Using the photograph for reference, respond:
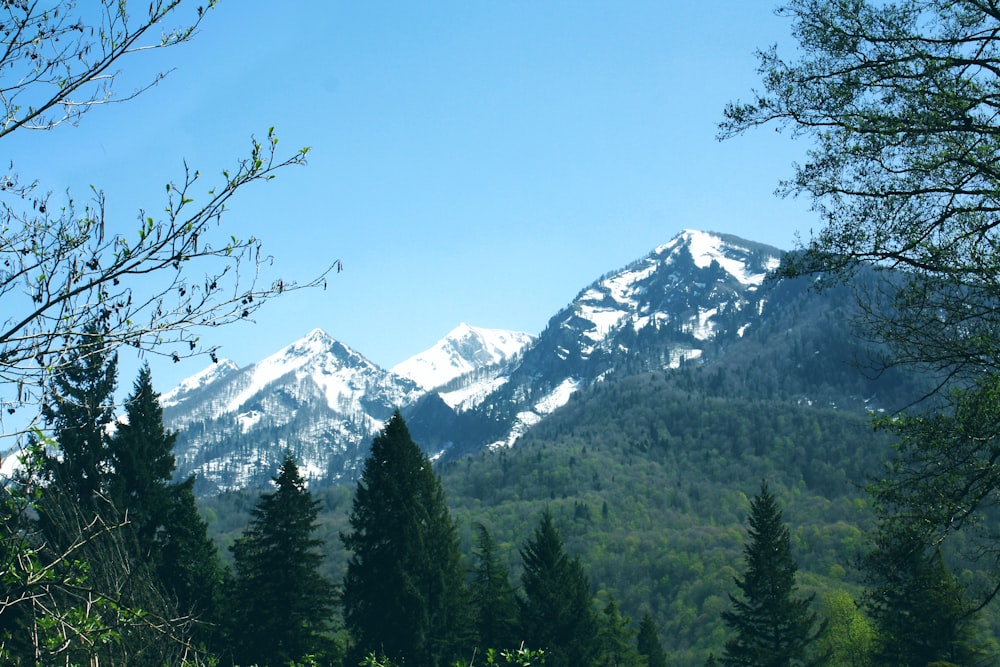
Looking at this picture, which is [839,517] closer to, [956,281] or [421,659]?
[421,659]

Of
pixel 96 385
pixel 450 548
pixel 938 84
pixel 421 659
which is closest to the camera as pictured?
pixel 96 385

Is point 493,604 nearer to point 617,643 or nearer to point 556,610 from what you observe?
point 556,610

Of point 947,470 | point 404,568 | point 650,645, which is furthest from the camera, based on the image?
point 650,645

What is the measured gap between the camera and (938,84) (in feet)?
24.8

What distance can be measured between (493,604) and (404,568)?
6515 millimetres

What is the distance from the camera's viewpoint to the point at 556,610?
3097 cm

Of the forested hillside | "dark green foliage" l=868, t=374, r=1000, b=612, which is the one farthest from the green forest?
the forested hillside

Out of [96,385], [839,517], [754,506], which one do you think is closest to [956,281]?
[96,385]

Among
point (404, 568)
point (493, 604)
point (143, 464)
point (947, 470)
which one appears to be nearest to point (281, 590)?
point (404, 568)

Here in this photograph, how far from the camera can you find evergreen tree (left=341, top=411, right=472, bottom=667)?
25812mm

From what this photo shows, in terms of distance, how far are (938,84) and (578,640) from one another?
27848mm

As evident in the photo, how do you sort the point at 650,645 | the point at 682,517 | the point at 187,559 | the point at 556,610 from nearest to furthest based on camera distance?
the point at 187,559
the point at 556,610
the point at 650,645
the point at 682,517

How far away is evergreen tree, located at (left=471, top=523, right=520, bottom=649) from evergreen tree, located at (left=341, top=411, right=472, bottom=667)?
3498 mm

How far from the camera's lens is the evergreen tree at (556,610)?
30.8m
